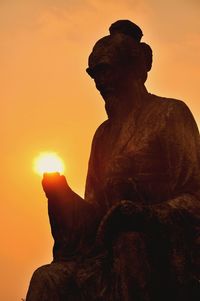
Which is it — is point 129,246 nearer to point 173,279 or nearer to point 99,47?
point 173,279

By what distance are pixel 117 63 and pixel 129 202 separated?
1.97m

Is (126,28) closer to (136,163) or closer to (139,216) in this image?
(136,163)

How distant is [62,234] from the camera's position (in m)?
5.68

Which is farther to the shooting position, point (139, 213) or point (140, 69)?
point (140, 69)

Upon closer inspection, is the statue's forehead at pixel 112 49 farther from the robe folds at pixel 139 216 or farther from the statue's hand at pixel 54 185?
the statue's hand at pixel 54 185

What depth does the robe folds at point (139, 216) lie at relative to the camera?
189 inches

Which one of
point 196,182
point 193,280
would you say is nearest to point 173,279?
point 193,280

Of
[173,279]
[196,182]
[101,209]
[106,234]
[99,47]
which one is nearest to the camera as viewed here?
[173,279]

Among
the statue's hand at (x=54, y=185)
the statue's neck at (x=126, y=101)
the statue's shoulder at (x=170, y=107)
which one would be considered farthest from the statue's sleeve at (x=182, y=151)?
the statue's hand at (x=54, y=185)

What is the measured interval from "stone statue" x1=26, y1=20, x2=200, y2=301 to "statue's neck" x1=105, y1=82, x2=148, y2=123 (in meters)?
0.01

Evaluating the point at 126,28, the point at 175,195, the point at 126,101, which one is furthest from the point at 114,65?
the point at 175,195

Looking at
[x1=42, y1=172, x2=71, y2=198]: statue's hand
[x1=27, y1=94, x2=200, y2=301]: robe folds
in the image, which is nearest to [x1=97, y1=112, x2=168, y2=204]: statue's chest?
[x1=27, y1=94, x2=200, y2=301]: robe folds

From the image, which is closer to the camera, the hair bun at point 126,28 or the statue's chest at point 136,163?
the statue's chest at point 136,163

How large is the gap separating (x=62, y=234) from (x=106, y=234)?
0.72 m
